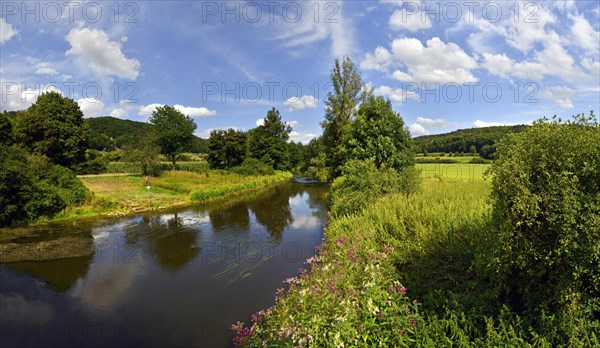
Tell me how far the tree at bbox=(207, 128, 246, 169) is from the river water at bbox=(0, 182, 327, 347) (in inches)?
1317

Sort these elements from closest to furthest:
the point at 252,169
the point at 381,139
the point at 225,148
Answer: the point at 381,139 → the point at 252,169 → the point at 225,148

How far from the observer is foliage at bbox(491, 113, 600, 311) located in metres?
3.57

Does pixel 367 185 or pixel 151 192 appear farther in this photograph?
pixel 151 192

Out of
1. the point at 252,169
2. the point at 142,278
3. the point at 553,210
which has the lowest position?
the point at 142,278

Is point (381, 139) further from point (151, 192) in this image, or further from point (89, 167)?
point (89, 167)

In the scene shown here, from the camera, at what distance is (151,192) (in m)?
26.5

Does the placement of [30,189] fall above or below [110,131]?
below

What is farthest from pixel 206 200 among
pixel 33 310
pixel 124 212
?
pixel 33 310

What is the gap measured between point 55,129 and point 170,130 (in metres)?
12.4

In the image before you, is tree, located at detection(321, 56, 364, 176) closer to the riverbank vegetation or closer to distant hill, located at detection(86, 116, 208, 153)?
the riverbank vegetation

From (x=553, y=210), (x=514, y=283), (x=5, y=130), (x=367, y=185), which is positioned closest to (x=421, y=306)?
(x=514, y=283)

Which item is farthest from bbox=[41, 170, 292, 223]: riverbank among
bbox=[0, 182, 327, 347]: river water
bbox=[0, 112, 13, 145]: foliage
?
bbox=[0, 112, 13, 145]: foliage

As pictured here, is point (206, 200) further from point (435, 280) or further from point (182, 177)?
point (435, 280)

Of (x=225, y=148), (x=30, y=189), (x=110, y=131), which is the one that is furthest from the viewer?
(x=110, y=131)
